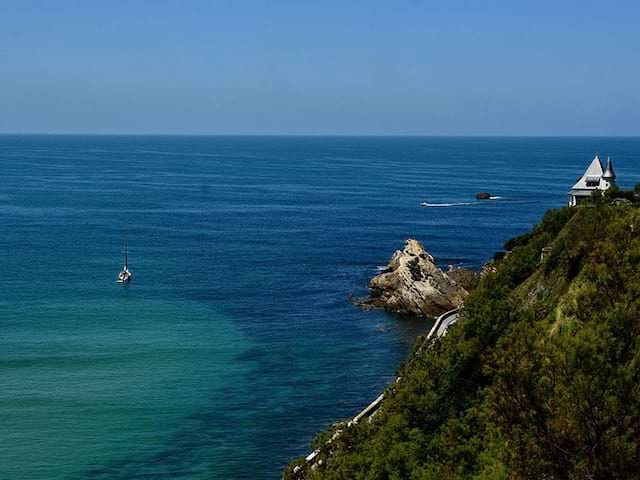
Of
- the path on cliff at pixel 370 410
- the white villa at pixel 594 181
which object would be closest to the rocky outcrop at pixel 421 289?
the path on cliff at pixel 370 410

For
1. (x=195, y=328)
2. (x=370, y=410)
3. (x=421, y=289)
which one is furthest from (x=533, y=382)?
(x=421, y=289)

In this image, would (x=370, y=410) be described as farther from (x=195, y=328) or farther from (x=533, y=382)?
(x=533, y=382)

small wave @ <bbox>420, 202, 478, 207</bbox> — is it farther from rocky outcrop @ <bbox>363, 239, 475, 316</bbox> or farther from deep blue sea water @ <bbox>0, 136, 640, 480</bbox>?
rocky outcrop @ <bbox>363, 239, 475, 316</bbox>

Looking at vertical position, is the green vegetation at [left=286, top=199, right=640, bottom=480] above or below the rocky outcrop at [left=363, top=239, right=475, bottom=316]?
above

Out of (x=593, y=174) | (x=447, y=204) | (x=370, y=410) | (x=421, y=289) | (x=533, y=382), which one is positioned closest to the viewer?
(x=533, y=382)

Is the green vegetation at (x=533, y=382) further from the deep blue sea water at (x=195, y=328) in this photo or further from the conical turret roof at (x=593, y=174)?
the conical turret roof at (x=593, y=174)

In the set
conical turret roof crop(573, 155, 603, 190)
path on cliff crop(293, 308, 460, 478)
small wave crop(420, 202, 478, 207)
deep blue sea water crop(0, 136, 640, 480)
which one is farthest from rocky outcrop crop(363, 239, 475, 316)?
small wave crop(420, 202, 478, 207)
